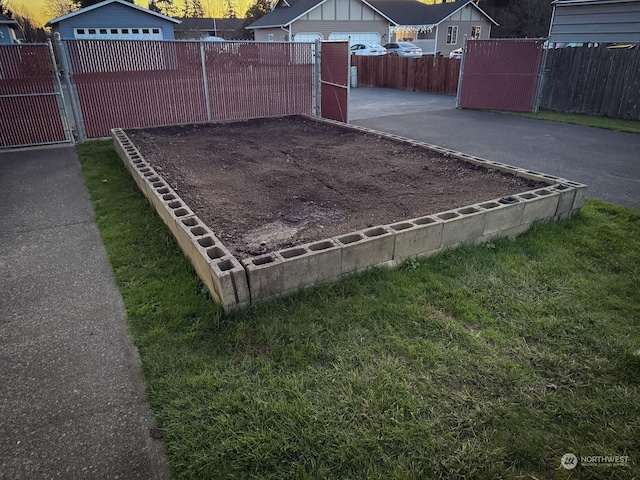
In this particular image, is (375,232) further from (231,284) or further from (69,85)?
(69,85)

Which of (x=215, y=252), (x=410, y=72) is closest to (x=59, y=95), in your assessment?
(x=215, y=252)

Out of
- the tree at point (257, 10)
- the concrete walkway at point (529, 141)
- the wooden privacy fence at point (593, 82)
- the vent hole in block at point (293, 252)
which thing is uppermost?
the tree at point (257, 10)

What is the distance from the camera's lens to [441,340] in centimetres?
297

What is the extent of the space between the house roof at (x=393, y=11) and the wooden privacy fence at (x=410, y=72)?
8.33m

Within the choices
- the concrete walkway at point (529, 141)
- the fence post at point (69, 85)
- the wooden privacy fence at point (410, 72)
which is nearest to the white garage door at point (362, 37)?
the wooden privacy fence at point (410, 72)

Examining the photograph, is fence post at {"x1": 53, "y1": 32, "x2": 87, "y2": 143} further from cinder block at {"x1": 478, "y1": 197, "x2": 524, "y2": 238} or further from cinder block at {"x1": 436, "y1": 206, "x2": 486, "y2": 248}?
cinder block at {"x1": 478, "y1": 197, "x2": 524, "y2": 238}

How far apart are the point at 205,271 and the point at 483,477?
236 cm

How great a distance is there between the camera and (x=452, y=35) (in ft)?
111

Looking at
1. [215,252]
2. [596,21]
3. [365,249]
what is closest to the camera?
[215,252]

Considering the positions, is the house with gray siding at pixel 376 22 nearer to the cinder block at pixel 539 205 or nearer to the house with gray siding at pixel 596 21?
the house with gray siding at pixel 596 21

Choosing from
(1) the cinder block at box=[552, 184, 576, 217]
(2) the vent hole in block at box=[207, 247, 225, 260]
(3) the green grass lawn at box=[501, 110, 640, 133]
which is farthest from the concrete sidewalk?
(3) the green grass lawn at box=[501, 110, 640, 133]

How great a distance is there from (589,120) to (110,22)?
22.2 meters

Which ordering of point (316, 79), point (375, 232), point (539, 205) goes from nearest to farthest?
point (375, 232)
point (539, 205)
point (316, 79)

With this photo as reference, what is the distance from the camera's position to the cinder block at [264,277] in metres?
3.23
